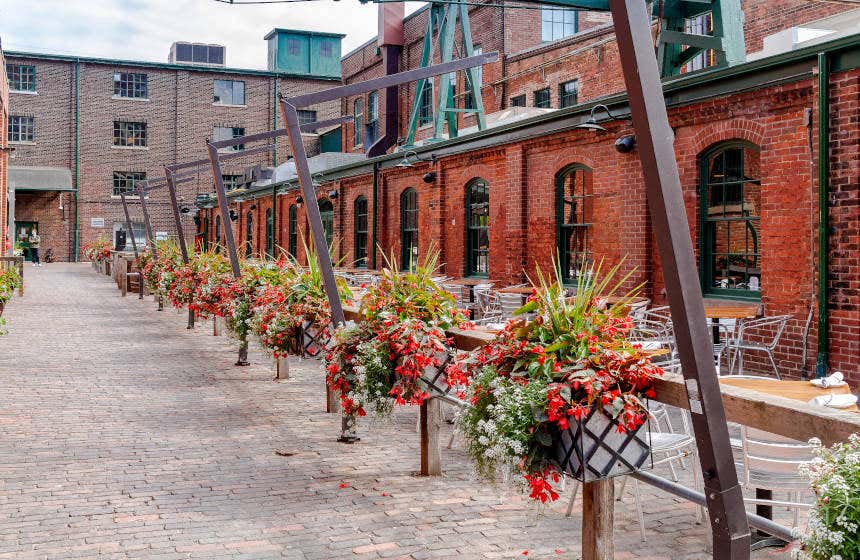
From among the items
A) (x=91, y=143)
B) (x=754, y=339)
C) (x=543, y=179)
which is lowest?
(x=754, y=339)

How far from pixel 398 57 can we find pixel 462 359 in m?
30.3

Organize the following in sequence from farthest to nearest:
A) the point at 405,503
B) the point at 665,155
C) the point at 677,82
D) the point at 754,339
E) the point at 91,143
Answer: the point at 91,143, the point at 677,82, the point at 754,339, the point at 405,503, the point at 665,155

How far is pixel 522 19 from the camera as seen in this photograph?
96.2 ft

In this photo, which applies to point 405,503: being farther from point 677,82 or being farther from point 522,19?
point 522,19

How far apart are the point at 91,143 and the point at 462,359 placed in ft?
155

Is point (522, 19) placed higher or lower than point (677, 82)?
higher

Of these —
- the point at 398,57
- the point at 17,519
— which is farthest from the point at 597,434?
the point at 398,57

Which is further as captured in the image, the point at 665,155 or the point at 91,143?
the point at 91,143

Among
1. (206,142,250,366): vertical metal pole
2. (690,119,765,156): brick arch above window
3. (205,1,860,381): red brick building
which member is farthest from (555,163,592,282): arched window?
(206,142,250,366): vertical metal pole

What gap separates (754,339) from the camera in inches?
405

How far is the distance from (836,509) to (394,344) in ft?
12.1

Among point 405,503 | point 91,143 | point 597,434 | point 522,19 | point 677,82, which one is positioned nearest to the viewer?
point 597,434

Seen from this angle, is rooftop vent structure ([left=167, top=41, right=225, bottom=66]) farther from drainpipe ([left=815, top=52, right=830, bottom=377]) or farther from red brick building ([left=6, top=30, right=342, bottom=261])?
drainpipe ([left=815, top=52, right=830, bottom=377])

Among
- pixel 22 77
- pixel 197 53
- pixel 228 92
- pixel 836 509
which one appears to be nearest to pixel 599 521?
pixel 836 509
